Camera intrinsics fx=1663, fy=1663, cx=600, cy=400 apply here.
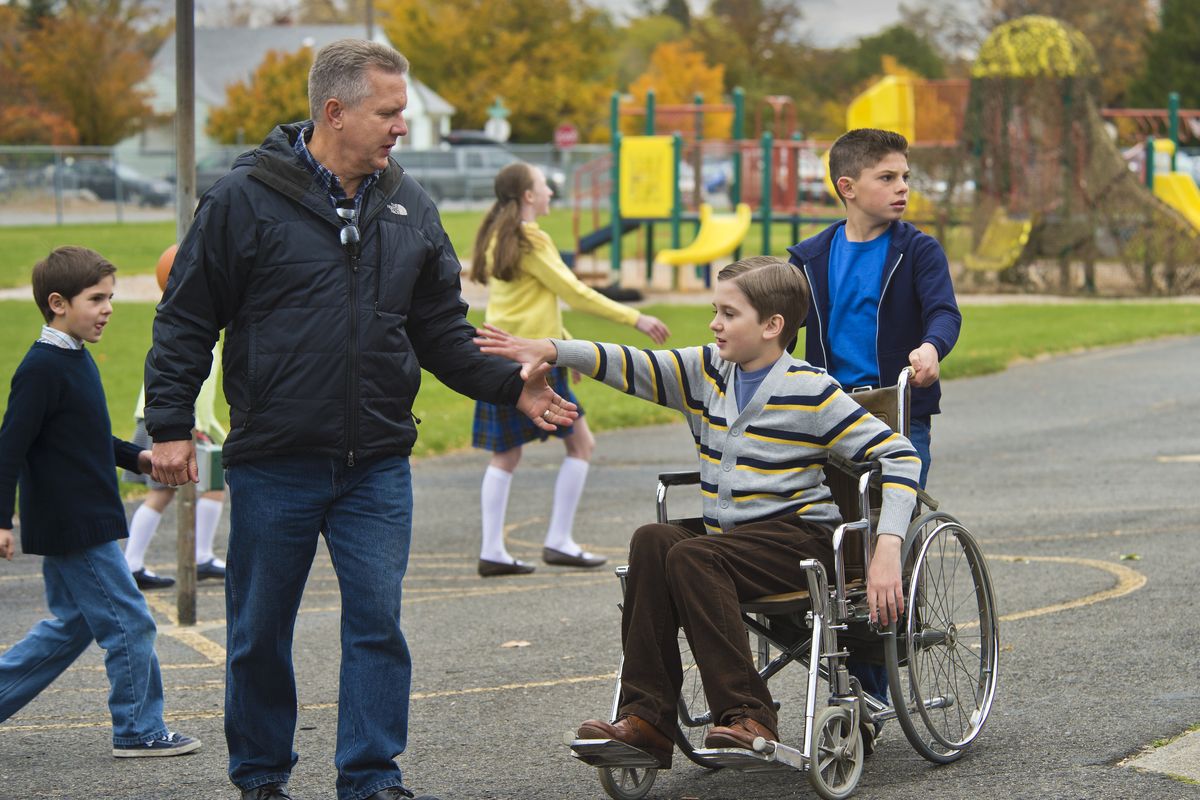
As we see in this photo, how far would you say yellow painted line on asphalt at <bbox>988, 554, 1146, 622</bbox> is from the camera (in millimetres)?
7195

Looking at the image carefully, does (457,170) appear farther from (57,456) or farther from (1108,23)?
(57,456)

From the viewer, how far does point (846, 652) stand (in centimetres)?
475

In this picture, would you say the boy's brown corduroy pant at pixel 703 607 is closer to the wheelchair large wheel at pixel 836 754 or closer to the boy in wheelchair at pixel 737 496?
the boy in wheelchair at pixel 737 496

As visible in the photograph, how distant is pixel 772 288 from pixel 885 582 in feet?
2.95

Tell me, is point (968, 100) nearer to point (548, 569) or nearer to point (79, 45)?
point (548, 569)

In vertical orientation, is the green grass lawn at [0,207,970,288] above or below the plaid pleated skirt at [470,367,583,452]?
below

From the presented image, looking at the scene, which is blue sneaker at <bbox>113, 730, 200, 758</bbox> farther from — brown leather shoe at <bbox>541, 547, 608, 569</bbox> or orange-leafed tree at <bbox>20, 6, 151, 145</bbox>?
orange-leafed tree at <bbox>20, 6, 151, 145</bbox>

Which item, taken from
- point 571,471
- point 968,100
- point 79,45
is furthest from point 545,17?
point 571,471

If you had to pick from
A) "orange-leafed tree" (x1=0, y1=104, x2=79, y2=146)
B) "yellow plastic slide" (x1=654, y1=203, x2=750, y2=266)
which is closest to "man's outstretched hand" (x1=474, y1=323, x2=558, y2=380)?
"yellow plastic slide" (x1=654, y1=203, x2=750, y2=266)

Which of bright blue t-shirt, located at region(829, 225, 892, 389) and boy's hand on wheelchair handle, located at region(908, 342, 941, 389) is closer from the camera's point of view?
boy's hand on wheelchair handle, located at region(908, 342, 941, 389)

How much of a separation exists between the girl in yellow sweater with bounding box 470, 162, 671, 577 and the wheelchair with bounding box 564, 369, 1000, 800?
323 centimetres

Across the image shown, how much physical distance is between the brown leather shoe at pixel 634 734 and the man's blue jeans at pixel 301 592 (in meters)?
0.56

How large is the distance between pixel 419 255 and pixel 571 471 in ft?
13.7

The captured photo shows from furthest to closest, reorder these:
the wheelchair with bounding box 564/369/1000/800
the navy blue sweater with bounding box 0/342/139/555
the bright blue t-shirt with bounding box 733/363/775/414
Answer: the navy blue sweater with bounding box 0/342/139/555, the bright blue t-shirt with bounding box 733/363/775/414, the wheelchair with bounding box 564/369/1000/800
